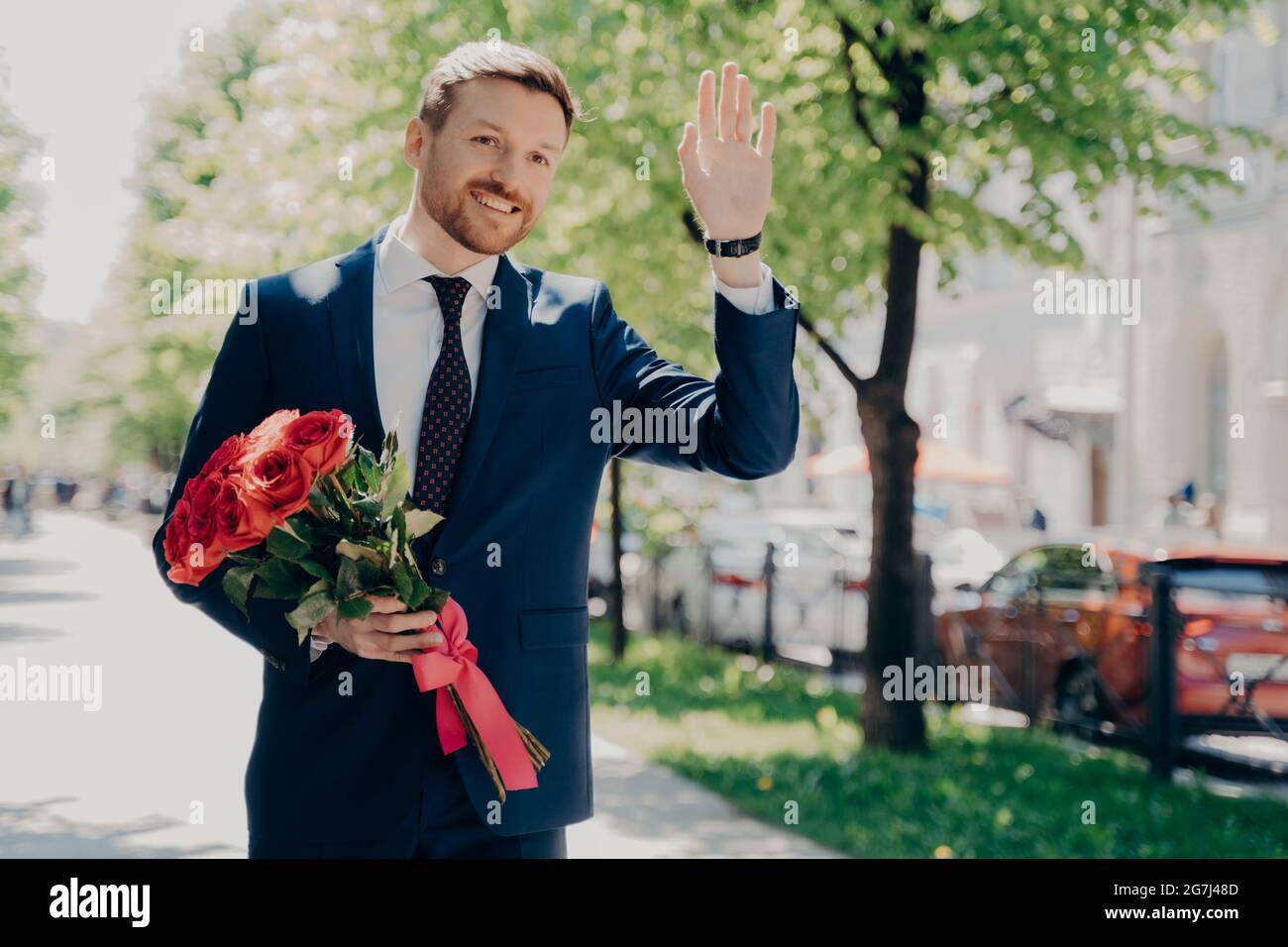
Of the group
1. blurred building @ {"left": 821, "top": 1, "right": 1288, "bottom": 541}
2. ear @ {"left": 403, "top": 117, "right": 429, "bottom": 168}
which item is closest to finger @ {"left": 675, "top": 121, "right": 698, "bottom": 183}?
ear @ {"left": 403, "top": 117, "right": 429, "bottom": 168}

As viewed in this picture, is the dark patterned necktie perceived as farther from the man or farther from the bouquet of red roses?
the bouquet of red roses

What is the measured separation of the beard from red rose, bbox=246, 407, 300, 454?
0.43 metres

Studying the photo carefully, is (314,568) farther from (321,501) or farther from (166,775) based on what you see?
(166,775)

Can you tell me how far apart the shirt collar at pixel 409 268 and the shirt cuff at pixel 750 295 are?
Result: 44 cm

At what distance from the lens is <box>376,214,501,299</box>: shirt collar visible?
2828 mm

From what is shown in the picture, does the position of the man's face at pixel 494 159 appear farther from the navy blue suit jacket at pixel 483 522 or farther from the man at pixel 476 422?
the navy blue suit jacket at pixel 483 522

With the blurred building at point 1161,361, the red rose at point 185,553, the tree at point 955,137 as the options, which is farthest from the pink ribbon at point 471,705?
the blurred building at point 1161,361

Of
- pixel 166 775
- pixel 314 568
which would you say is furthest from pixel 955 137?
pixel 314 568

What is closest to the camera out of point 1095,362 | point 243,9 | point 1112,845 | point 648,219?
point 1112,845

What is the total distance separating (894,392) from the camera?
388 inches
